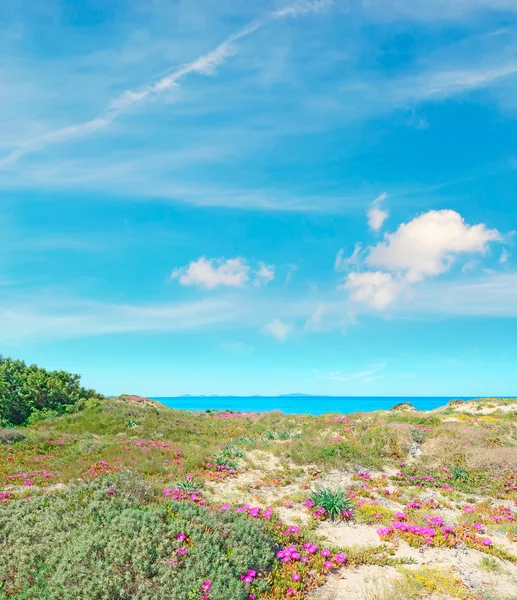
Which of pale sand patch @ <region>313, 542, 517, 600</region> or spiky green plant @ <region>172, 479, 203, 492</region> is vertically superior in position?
spiky green plant @ <region>172, 479, 203, 492</region>

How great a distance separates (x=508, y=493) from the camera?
15281 millimetres

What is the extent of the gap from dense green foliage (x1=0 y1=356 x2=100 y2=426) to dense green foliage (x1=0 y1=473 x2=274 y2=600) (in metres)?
24.8

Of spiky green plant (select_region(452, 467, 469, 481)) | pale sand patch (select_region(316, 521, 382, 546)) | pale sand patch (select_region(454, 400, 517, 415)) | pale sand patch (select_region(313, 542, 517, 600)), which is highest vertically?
pale sand patch (select_region(454, 400, 517, 415))

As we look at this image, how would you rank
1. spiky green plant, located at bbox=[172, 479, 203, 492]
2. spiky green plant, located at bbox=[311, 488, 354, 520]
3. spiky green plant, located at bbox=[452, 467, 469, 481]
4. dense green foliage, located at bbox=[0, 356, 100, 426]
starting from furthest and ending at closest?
dense green foliage, located at bbox=[0, 356, 100, 426] < spiky green plant, located at bbox=[452, 467, 469, 481] < spiky green plant, located at bbox=[172, 479, 203, 492] < spiky green plant, located at bbox=[311, 488, 354, 520]

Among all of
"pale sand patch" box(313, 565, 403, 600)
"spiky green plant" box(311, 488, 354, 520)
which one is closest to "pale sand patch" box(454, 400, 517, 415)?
"spiky green plant" box(311, 488, 354, 520)

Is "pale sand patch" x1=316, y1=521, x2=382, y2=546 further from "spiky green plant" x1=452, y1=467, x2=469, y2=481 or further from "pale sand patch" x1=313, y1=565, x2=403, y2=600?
"spiky green plant" x1=452, y1=467, x2=469, y2=481

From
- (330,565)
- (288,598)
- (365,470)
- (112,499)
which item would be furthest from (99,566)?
(365,470)

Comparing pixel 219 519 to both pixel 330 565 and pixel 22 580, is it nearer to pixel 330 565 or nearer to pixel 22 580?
pixel 330 565

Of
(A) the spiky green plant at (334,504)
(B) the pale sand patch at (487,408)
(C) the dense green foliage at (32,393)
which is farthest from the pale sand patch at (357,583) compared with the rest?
(B) the pale sand patch at (487,408)

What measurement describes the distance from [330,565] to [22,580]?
19.8 feet

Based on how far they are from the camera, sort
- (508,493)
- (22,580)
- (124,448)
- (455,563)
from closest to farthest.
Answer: (22,580), (455,563), (508,493), (124,448)

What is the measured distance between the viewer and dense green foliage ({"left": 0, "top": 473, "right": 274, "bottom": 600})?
723cm

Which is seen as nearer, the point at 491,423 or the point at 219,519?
the point at 219,519

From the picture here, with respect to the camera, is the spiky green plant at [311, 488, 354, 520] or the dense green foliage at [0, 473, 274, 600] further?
the spiky green plant at [311, 488, 354, 520]
